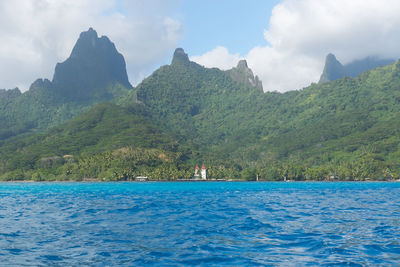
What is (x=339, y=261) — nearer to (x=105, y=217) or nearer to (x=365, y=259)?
(x=365, y=259)

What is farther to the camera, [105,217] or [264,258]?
[105,217]

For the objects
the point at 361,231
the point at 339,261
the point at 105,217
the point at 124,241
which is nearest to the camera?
the point at 339,261

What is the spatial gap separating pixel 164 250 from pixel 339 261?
10776 mm

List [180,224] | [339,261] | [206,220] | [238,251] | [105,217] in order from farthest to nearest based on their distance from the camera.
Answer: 1. [105,217]
2. [206,220]
3. [180,224]
4. [238,251]
5. [339,261]

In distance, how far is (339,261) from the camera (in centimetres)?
1989

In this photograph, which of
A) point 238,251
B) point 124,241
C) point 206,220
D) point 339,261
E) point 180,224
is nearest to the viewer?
point 339,261

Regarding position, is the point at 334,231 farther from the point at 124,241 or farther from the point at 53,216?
the point at 53,216

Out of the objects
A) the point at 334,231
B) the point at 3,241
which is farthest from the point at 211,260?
the point at 3,241

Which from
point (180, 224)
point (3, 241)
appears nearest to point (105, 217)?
point (180, 224)

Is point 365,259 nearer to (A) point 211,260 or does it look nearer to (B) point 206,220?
(A) point 211,260

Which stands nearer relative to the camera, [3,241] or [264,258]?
[264,258]

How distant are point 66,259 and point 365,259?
1752 centimetres

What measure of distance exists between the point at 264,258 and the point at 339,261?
417 cm

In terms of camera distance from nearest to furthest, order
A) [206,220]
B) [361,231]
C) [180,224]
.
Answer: [361,231]
[180,224]
[206,220]
